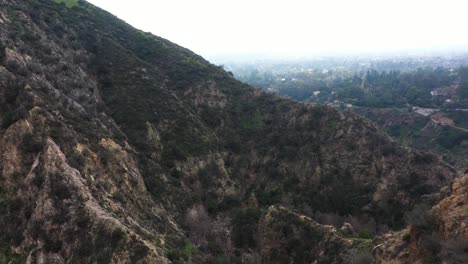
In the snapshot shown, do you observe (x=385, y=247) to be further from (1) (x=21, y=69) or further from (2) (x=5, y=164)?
(1) (x=21, y=69)

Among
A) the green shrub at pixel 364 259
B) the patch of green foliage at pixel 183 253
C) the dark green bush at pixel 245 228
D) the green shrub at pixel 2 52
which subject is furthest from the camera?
the dark green bush at pixel 245 228

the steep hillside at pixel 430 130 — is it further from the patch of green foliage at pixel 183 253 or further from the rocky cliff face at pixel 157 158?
the patch of green foliage at pixel 183 253

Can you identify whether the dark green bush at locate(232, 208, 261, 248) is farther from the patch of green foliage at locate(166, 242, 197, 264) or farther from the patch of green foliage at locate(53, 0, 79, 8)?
the patch of green foliage at locate(53, 0, 79, 8)

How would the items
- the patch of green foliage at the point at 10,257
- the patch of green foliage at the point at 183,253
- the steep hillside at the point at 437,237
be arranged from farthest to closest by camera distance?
the patch of green foliage at the point at 183,253, the patch of green foliage at the point at 10,257, the steep hillside at the point at 437,237

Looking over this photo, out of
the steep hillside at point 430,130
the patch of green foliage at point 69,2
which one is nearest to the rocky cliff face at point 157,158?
the patch of green foliage at point 69,2

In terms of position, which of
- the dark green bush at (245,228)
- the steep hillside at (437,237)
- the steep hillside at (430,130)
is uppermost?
the steep hillside at (437,237)

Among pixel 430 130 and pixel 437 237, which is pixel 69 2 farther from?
pixel 430 130

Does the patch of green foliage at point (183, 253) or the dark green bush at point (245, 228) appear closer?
the patch of green foliage at point (183, 253)

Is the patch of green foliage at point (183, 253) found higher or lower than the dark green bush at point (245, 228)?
higher

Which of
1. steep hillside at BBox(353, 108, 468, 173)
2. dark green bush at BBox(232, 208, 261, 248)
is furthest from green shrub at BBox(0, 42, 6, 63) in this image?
steep hillside at BBox(353, 108, 468, 173)
